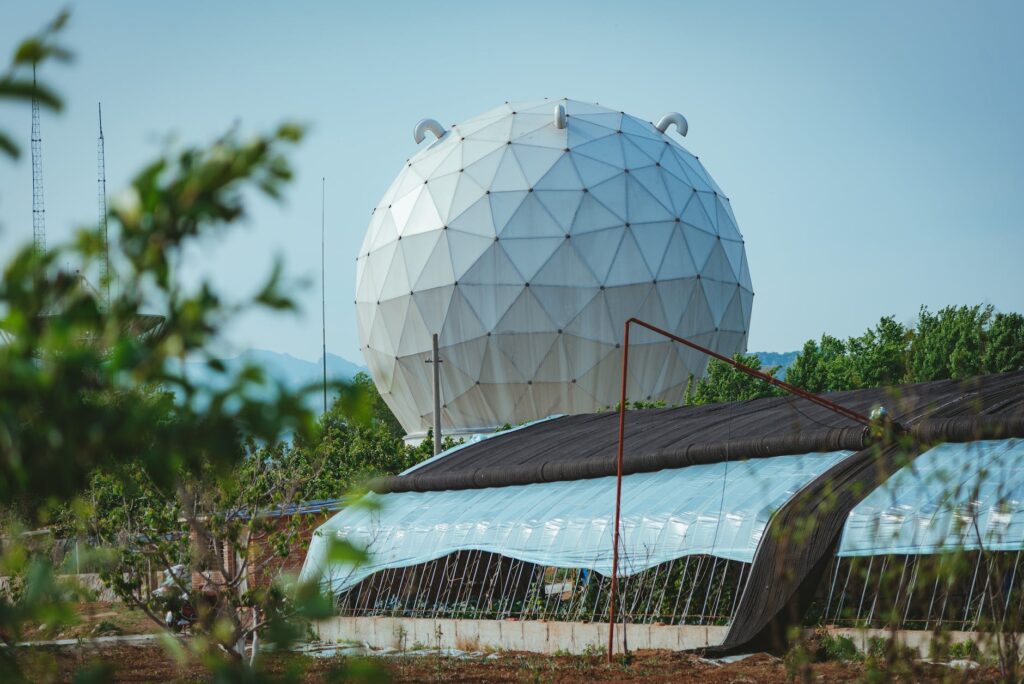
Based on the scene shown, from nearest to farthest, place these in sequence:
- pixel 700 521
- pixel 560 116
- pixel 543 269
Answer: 1. pixel 700 521
2. pixel 543 269
3. pixel 560 116

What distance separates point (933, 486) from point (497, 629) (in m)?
9.69

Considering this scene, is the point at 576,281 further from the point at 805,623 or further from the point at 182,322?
the point at 182,322

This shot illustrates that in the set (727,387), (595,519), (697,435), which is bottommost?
(595,519)

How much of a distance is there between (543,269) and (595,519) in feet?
87.0

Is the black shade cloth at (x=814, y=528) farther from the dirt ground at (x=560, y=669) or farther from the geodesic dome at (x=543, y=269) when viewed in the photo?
the geodesic dome at (x=543, y=269)

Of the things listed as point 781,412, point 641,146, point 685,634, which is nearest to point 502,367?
point 641,146

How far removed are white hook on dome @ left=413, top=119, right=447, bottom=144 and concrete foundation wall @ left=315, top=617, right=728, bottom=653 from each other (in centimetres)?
3220

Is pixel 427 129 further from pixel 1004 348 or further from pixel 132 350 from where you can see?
pixel 132 350

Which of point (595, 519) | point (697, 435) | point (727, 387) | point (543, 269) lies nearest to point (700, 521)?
point (595, 519)

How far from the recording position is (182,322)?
8.89 ft

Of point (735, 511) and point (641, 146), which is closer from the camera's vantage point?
point (735, 511)

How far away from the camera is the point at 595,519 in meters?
25.0

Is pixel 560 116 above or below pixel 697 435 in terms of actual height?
above

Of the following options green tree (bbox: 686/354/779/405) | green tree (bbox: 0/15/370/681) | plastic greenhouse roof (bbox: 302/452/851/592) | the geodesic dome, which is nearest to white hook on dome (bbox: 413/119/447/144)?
the geodesic dome
